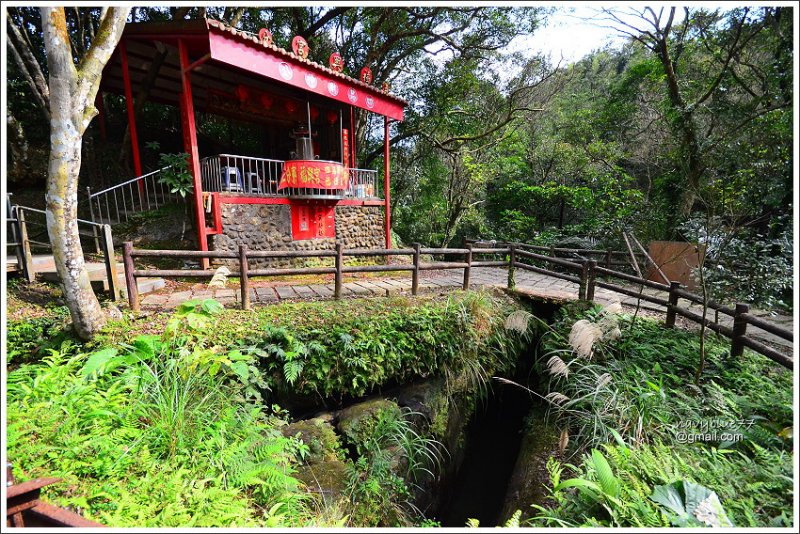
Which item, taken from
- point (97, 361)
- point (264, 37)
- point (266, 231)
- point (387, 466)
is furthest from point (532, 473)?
point (264, 37)

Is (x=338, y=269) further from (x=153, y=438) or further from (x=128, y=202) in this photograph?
(x=128, y=202)

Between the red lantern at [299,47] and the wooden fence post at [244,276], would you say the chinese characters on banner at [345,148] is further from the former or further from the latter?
the wooden fence post at [244,276]

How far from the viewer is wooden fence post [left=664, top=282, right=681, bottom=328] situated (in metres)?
4.18

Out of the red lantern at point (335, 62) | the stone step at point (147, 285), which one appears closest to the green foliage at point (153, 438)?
the stone step at point (147, 285)

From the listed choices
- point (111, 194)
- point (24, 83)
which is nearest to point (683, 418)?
point (111, 194)

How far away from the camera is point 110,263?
13.1 ft

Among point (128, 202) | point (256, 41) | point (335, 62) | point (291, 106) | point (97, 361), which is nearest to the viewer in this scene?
point (97, 361)

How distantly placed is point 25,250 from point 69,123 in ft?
9.19

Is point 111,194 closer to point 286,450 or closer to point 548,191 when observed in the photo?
point 286,450

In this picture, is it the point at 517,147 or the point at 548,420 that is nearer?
the point at 548,420

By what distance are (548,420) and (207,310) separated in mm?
4323

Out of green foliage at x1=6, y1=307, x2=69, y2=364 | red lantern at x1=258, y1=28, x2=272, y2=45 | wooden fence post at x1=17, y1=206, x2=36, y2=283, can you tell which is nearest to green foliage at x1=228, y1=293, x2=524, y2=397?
green foliage at x1=6, y1=307, x2=69, y2=364

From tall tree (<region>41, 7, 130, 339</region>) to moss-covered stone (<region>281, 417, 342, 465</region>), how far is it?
2.39 m

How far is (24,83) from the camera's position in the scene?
919 centimetres
